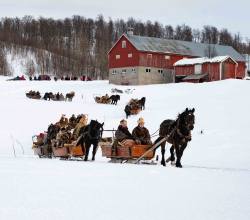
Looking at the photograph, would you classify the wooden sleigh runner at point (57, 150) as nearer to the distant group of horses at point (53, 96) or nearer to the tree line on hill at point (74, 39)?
the distant group of horses at point (53, 96)

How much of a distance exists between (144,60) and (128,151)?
53.8 metres

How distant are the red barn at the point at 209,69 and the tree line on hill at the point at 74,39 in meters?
42.8

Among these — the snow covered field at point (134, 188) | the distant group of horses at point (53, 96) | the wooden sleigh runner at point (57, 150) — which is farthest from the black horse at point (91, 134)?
the distant group of horses at point (53, 96)

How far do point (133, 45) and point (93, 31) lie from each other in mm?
62085

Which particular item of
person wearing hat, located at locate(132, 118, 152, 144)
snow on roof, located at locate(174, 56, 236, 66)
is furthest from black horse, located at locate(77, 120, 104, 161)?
snow on roof, located at locate(174, 56, 236, 66)

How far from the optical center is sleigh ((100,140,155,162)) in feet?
54.5

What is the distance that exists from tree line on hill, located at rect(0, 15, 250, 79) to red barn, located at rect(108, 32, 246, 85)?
112ft

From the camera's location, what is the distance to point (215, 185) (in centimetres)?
1078

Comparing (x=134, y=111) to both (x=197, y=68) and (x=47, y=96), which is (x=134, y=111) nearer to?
(x=47, y=96)

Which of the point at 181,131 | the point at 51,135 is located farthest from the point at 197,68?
the point at 181,131

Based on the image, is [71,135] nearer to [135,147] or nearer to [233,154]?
[135,147]

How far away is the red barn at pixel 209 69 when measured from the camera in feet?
212

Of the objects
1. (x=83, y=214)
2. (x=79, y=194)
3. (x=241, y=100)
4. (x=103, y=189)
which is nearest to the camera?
(x=83, y=214)

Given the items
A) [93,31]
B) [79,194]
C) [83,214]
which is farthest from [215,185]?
[93,31]
